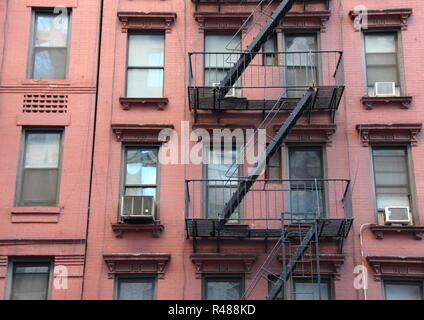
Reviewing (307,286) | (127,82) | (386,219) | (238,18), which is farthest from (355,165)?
(127,82)

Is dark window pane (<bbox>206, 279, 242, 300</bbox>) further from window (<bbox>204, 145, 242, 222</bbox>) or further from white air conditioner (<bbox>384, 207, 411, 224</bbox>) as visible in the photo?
white air conditioner (<bbox>384, 207, 411, 224</bbox>)

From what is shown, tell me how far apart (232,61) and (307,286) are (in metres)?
5.32

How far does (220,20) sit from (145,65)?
202 cm

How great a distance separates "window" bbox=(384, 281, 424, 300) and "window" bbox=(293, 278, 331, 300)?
117 cm

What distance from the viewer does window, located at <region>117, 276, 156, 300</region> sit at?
47.8 ft

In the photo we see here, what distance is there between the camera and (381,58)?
53.6 feet

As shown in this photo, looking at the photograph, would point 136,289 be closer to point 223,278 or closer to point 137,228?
point 137,228

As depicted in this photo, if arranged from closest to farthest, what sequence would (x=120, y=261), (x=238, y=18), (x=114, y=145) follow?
(x=120, y=261), (x=114, y=145), (x=238, y=18)

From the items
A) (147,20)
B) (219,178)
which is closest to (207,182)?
(219,178)

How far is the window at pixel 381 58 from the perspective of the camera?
16.2m

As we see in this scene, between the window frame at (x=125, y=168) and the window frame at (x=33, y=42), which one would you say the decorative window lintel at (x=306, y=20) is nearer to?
the window frame at (x=125, y=168)

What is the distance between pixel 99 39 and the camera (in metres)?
16.4

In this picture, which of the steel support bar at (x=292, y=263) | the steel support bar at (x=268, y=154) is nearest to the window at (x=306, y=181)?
the steel support bar at (x=268, y=154)

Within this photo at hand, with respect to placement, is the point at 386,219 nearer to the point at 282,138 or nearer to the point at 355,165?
the point at 355,165
